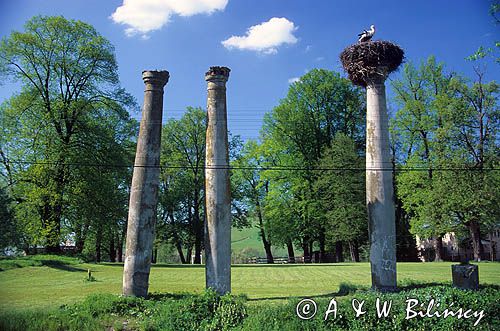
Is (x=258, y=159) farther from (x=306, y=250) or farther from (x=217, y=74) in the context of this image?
(x=217, y=74)

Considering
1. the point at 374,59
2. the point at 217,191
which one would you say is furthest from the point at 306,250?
the point at 217,191

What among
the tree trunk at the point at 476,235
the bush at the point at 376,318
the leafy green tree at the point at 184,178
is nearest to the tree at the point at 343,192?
the tree trunk at the point at 476,235

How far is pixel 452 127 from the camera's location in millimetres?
31391

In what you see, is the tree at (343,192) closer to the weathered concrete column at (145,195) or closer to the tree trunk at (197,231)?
the tree trunk at (197,231)

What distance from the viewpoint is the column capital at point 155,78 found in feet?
48.2

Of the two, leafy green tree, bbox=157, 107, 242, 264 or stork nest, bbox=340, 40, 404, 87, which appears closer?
stork nest, bbox=340, 40, 404, 87

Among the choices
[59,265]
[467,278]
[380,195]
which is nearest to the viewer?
[467,278]

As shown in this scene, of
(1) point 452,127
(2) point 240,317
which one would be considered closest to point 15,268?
(2) point 240,317

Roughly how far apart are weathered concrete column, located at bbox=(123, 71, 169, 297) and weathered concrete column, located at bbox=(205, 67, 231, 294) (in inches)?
67.1

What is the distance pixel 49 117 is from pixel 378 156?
Answer: 2073 cm

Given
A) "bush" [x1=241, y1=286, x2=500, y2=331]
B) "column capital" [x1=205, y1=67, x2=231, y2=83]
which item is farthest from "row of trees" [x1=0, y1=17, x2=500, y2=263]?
"bush" [x1=241, y1=286, x2=500, y2=331]

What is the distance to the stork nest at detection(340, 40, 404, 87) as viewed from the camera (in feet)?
50.5

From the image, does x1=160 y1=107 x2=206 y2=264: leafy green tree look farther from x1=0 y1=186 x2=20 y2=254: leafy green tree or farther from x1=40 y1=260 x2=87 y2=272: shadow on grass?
x1=0 y1=186 x2=20 y2=254: leafy green tree

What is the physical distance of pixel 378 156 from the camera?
49.5ft
